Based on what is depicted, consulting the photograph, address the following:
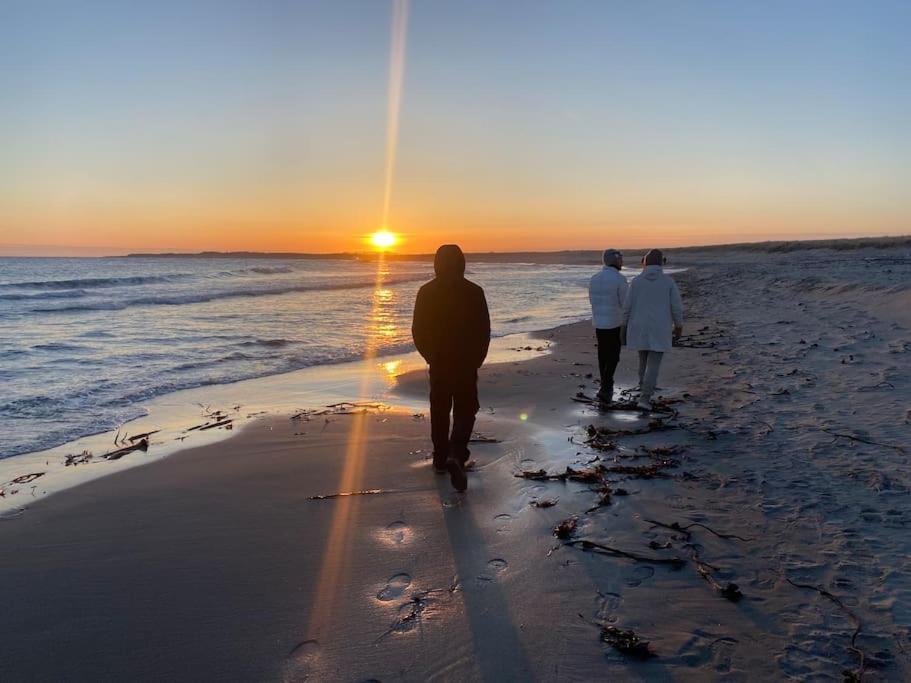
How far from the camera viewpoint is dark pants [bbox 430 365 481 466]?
5125mm

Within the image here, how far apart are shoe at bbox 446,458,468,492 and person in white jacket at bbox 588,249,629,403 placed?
3.37m

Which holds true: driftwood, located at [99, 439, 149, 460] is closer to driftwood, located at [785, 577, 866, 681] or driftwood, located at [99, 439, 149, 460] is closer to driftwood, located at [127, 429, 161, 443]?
driftwood, located at [127, 429, 161, 443]

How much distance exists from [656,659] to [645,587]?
2.00ft

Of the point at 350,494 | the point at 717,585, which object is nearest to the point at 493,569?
the point at 717,585

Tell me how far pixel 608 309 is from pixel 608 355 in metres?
0.59

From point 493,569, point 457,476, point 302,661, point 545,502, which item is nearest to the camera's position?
point 302,661

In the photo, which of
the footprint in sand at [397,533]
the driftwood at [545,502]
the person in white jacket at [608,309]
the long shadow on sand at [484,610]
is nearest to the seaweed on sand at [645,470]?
the driftwood at [545,502]

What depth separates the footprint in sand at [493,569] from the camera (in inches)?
136

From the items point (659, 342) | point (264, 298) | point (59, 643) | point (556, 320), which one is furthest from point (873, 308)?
point (264, 298)

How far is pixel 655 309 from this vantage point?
7238mm

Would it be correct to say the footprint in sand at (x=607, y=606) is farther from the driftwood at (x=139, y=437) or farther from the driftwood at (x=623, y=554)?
the driftwood at (x=139, y=437)

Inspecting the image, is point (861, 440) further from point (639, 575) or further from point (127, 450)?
point (127, 450)

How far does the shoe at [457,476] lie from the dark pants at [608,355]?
3.45m

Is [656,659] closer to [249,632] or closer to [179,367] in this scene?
[249,632]
